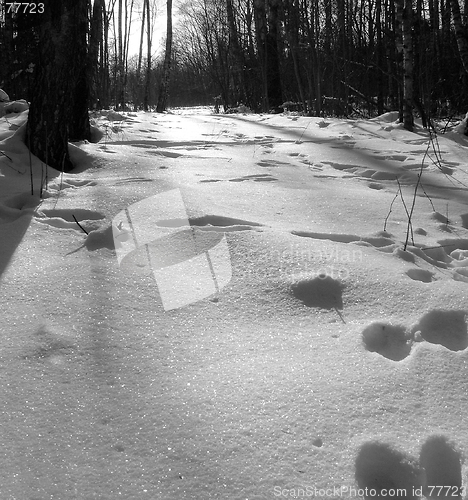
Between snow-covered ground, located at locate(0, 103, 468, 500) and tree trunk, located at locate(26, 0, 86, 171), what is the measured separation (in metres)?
0.48

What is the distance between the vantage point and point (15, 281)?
5.11 ft

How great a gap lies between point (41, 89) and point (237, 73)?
1209 cm

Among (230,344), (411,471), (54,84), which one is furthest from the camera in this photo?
(54,84)

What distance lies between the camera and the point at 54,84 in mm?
2900

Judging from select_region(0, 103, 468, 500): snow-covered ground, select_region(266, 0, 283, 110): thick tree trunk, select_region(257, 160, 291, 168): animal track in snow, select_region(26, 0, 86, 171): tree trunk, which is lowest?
select_region(0, 103, 468, 500): snow-covered ground

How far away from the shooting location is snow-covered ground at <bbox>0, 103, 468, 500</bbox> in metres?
0.89

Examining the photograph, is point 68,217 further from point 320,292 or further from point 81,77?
point 81,77

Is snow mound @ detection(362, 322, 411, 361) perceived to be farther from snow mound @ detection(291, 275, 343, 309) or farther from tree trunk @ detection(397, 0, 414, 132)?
tree trunk @ detection(397, 0, 414, 132)

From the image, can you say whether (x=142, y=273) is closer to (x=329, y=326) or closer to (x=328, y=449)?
(x=329, y=326)

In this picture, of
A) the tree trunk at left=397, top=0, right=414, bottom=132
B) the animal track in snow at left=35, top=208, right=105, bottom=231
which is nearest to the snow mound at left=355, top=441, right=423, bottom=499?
the animal track in snow at left=35, top=208, right=105, bottom=231

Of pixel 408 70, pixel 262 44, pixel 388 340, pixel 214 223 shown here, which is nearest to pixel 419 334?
pixel 388 340

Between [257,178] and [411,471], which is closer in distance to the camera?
[411,471]

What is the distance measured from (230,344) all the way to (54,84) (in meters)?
2.31

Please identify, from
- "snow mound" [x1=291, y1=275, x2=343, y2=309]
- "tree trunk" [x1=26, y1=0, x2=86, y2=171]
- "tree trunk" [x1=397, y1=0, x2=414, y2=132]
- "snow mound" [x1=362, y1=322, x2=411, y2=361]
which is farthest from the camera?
"tree trunk" [x1=397, y1=0, x2=414, y2=132]
